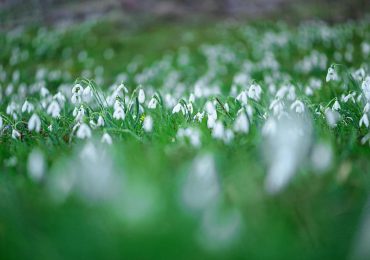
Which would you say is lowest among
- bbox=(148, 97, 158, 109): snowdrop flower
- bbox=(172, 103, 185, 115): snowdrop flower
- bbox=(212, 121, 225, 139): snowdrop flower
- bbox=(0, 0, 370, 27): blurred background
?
bbox=(212, 121, 225, 139): snowdrop flower

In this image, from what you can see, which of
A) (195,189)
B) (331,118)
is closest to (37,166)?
(195,189)

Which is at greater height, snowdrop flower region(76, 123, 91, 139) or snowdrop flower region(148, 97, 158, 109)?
snowdrop flower region(148, 97, 158, 109)

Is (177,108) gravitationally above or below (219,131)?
above

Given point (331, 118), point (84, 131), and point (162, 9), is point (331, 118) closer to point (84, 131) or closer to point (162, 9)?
point (84, 131)

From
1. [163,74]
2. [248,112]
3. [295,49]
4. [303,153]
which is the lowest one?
[303,153]

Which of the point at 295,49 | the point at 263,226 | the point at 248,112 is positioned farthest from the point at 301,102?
the point at 295,49

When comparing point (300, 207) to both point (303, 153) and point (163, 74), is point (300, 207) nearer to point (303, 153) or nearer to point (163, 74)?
point (303, 153)

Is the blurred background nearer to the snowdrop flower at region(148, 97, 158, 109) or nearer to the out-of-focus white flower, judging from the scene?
the snowdrop flower at region(148, 97, 158, 109)

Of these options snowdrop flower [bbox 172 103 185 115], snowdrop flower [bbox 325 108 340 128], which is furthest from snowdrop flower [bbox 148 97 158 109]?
snowdrop flower [bbox 325 108 340 128]

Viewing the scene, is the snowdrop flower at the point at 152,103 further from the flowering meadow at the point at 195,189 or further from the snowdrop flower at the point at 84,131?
the snowdrop flower at the point at 84,131
